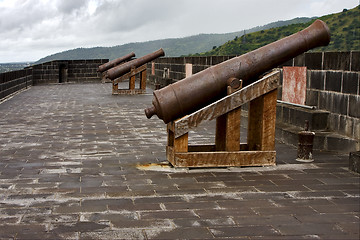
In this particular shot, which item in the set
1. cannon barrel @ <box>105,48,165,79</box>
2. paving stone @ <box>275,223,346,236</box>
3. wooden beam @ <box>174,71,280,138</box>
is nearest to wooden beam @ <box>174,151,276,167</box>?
wooden beam @ <box>174,71,280,138</box>

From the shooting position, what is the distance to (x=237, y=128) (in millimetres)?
6383

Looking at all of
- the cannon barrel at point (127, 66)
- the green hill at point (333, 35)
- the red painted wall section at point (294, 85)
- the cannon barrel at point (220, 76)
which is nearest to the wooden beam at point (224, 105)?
the cannon barrel at point (220, 76)

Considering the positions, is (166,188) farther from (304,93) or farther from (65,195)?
(304,93)

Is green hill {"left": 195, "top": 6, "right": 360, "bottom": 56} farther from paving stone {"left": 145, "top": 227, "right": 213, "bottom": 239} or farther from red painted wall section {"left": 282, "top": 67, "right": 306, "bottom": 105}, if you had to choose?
paving stone {"left": 145, "top": 227, "right": 213, "bottom": 239}

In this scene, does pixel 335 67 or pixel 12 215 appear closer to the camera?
pixel 12 215

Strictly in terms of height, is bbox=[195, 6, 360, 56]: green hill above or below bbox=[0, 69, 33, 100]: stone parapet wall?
above

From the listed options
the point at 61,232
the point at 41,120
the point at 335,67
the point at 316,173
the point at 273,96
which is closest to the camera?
the point at 61,232

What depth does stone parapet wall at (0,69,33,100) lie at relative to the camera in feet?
56.6

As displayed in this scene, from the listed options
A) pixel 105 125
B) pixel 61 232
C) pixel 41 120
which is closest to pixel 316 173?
pixel 61 232

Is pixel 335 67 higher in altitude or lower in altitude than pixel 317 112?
higher

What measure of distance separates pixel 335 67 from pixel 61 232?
5.07 m

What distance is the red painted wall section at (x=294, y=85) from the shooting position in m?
8.52

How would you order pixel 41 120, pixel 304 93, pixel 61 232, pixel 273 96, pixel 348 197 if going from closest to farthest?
pixel 61 232 → pixel 348 197 → pixel 273 96 → pixel 304 93 → pixel 41 120

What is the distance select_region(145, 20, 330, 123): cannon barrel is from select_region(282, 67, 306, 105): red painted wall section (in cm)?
183
